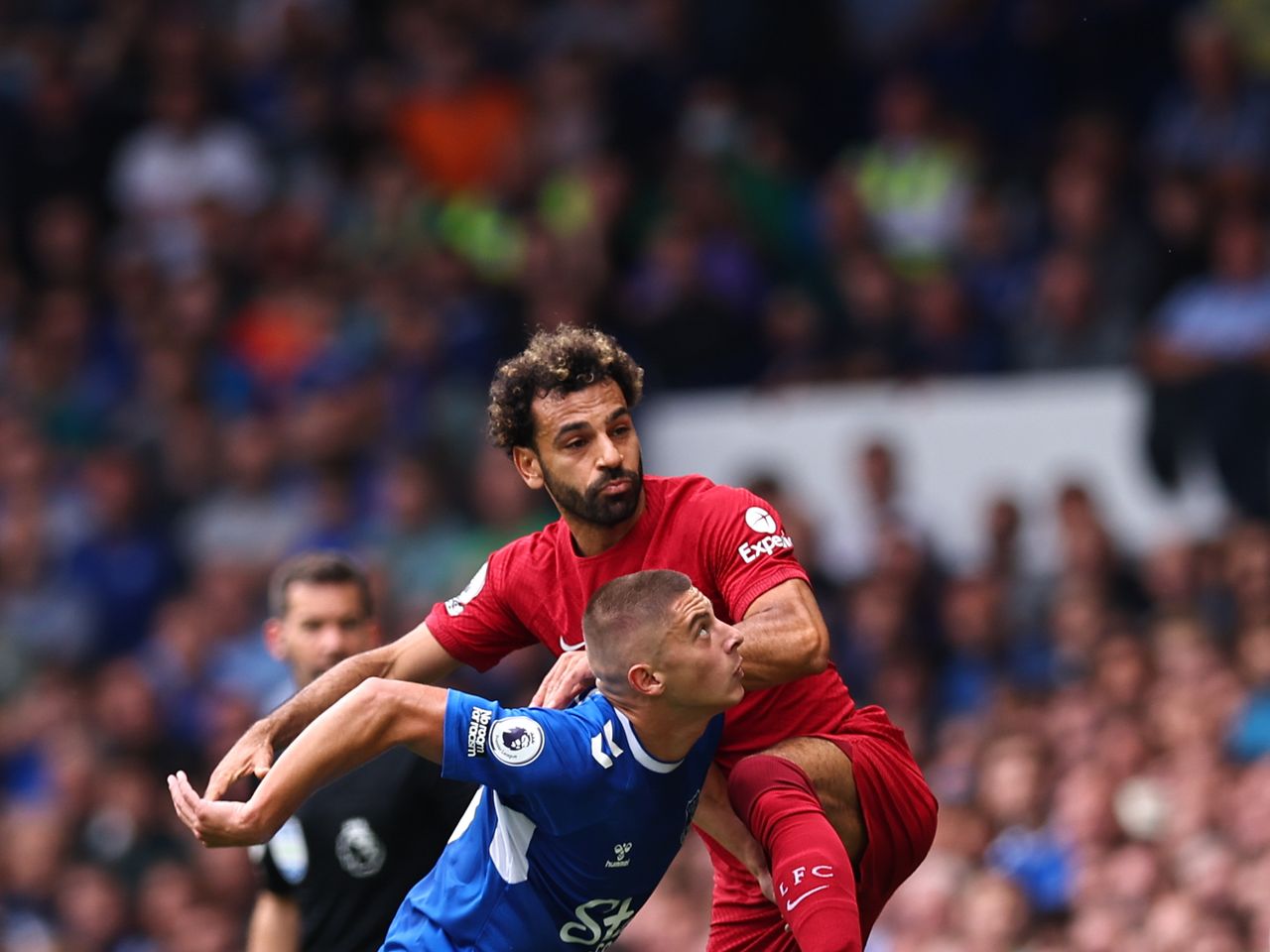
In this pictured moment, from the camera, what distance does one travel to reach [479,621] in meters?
5.58

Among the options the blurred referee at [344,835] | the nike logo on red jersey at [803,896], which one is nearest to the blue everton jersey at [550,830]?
the nike logo on red jersey at [803,896]

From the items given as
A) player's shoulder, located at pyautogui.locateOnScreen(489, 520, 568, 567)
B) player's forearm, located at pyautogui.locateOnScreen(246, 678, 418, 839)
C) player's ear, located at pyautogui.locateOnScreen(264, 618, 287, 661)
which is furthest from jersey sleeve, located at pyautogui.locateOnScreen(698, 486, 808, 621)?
player's ear, located at pyautogui.locateOnScreen(264, 618, 287, 661)

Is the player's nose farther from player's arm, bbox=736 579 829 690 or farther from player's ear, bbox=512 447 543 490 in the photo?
player's arm, bbox=736 579 829 690

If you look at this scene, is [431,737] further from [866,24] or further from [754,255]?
[866,24]

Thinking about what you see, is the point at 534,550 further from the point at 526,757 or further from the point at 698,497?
the point at 526,757

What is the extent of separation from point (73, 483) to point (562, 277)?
328 centimetres

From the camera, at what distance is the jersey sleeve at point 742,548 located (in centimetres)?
517

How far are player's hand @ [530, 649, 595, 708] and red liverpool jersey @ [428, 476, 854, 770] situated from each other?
0.62 feet

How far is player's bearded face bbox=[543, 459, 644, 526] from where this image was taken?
5207 millimetres

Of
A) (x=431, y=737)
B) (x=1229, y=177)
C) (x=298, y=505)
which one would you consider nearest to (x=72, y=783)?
(x=298, y=505)

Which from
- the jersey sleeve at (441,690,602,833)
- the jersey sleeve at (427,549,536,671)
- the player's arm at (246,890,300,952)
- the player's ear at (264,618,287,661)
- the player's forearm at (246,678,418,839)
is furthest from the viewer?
the player's ear at (264,618,287,661)

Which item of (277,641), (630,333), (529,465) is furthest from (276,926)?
(630,333)

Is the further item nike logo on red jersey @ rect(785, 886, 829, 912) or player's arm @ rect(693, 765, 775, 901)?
player's arm @ rect(693, 765, 775, 901)

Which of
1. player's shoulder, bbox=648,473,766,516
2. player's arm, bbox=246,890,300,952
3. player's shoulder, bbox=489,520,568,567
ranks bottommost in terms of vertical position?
player's arm, bbox=246,890,300,952
